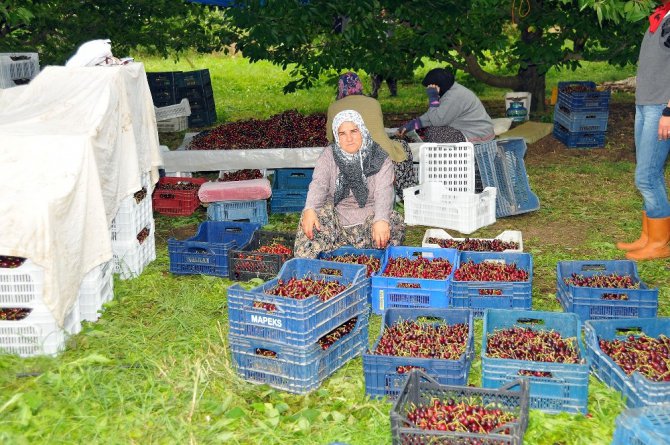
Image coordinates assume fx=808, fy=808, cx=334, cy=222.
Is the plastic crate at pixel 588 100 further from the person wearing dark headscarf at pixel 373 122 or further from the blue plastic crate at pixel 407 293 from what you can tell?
the blue plastic crate at pixel 407 293

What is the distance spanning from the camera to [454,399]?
4324 millimetres

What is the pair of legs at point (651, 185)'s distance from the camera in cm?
697

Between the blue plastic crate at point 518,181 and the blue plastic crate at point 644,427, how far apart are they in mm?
5547

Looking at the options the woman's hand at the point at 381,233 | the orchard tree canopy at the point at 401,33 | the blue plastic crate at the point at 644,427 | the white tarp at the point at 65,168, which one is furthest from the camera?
the orchard tree canopy at the point at 401,33

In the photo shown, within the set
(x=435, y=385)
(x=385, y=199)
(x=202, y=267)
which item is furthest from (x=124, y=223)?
(x=435, y=385)

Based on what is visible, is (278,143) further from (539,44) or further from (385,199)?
(539,44)

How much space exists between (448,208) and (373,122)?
1219 mm

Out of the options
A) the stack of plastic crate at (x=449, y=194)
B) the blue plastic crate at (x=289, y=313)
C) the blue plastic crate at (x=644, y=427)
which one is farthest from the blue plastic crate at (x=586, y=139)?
the blue plastic crate at (x=644, y=427)

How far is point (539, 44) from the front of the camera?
1255 centimetres

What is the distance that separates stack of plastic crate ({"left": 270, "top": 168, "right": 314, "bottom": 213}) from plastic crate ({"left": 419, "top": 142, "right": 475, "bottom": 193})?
1.36 metres

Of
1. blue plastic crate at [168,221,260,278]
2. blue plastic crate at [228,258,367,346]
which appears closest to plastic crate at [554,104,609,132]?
blue plastic crate at [168,221,260,278]

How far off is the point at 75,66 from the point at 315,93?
12.6 meters

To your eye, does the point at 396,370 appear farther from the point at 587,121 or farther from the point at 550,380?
Result: the point at 587,121

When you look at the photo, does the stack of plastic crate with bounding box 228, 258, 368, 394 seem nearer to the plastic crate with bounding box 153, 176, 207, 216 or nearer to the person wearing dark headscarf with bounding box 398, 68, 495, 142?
the plastic crate with bounding box 153, 176, 207, 216
